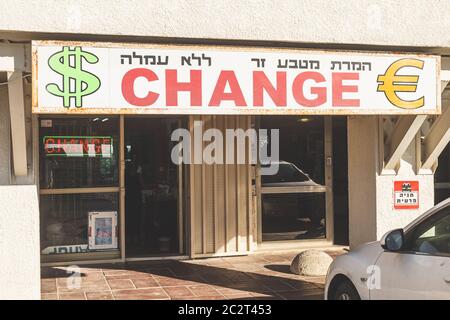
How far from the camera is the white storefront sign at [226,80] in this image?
5.70m

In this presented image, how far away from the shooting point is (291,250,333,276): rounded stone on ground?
26.3ft

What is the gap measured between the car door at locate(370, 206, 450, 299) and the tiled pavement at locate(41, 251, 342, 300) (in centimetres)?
222

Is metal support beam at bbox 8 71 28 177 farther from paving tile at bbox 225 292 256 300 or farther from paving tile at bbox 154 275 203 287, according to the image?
paving tile at bbox 225 292 256 300

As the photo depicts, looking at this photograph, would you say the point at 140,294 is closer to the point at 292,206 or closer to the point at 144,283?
the point at 144,283

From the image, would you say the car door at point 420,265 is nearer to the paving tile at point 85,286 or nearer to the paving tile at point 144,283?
the paving tile at point 144,283

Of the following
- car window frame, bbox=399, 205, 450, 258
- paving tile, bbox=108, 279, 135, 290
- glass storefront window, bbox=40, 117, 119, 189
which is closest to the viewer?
car window frame, bbox=399, 205, 450, 258

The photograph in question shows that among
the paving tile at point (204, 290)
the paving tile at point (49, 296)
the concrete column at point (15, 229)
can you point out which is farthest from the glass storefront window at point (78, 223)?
the concrete column at point (15, 229)

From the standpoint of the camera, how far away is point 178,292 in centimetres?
720

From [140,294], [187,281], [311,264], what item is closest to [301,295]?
[311,264]

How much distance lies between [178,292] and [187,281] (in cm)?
61

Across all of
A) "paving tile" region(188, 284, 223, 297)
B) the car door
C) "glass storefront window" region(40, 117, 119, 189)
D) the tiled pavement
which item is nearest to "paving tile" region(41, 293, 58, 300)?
the tiled pavement

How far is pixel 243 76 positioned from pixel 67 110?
1.81m

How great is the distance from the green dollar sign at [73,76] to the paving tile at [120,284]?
2.75 m

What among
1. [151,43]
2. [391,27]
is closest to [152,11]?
[151,43]
